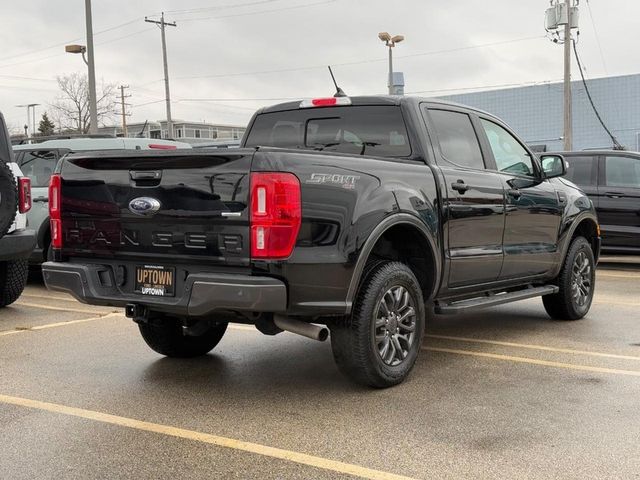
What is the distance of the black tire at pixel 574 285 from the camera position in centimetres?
700

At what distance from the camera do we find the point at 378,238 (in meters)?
4.64

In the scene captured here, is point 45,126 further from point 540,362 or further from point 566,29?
point 540,362

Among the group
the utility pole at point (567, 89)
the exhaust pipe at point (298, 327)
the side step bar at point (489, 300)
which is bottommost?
the side step bar at point (489, 300)

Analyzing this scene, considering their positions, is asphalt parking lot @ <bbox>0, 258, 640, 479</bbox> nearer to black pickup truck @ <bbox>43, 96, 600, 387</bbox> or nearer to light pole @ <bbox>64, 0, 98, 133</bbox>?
black pickup truck @ <bbox>43, 96, 600, 387</bbox>

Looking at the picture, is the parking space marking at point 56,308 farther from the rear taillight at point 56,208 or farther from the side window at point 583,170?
the side window at point 583,170

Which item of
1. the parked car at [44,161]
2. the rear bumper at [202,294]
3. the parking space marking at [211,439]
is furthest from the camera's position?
the parked car at [44,161]

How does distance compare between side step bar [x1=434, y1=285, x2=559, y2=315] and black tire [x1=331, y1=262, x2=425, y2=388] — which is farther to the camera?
side step bar [x1=434, y1=285, x2=559, y2=315]

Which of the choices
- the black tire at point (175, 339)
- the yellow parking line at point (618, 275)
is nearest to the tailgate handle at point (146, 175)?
the black tire at point (175, 339)

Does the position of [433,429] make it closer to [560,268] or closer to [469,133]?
[469,133]

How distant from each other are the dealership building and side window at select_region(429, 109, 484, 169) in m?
31.0

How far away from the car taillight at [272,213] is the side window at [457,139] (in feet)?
6.05

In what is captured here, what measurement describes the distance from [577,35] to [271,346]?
25.1 m

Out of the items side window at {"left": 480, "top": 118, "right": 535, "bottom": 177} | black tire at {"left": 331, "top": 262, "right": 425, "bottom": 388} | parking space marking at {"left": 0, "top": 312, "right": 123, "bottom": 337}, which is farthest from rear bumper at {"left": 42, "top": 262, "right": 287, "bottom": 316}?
side window at {"left": 480, "top": 118, "right": 535, "bottom": 177}

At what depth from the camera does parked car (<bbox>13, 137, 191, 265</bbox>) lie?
941 centimetres
